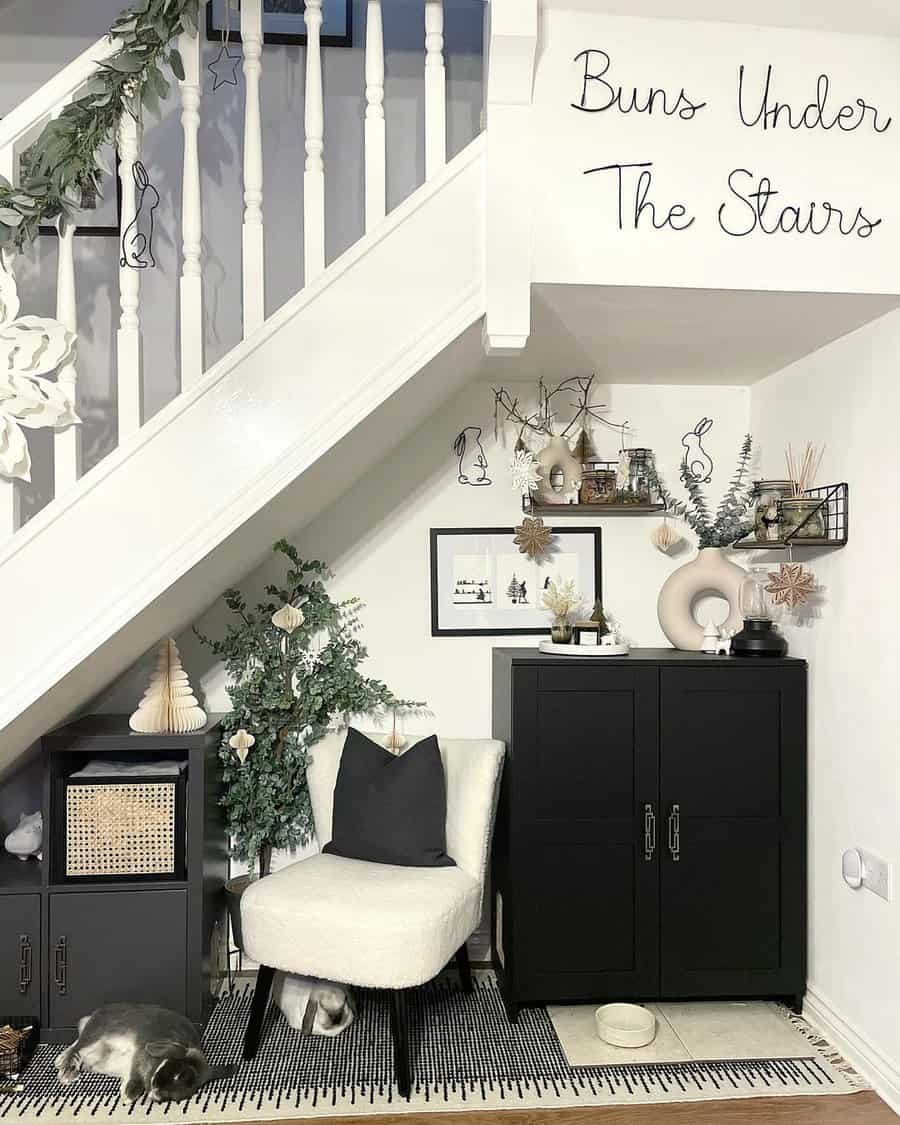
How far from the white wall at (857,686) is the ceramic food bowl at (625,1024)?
0.56 m

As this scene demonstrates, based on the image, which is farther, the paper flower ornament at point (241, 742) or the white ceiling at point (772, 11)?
the paper flower ornament at point (241, 742)

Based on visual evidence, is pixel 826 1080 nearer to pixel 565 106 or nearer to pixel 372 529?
pixel 372 529

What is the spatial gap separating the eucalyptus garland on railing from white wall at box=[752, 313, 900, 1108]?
195cm

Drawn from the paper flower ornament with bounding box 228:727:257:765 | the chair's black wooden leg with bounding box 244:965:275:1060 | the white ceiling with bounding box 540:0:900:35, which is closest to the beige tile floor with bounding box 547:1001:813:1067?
the chair's black wooden leg with bounding box 244:965:275:1060

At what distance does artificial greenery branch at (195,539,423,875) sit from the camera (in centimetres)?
316

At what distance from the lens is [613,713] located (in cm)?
297

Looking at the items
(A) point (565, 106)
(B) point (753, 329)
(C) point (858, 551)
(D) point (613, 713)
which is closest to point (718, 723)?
(D) point (613, 713)

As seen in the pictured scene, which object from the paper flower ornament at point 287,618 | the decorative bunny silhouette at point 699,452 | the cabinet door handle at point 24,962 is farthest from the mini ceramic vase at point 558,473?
the cabinet door handle at point 24,962

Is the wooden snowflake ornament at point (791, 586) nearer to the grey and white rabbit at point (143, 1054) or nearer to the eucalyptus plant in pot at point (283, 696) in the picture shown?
the eucalyptus plant in pot at point (283, 696)

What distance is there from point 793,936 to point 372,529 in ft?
6.32

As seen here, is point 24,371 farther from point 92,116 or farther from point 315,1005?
point 315,1005

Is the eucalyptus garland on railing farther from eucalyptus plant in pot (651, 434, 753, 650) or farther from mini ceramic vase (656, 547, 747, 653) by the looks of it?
mini ceramic vase (656, 547, 747, 653)

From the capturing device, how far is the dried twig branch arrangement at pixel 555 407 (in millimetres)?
3449

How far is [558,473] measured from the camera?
10.9ft
